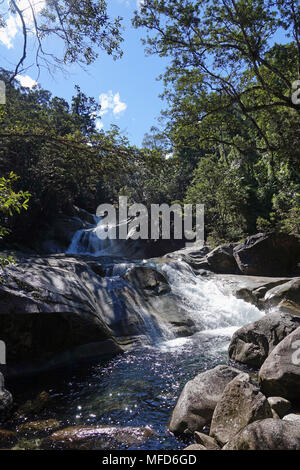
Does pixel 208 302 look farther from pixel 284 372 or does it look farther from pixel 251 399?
pixel 251 399

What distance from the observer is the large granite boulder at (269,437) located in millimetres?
3027

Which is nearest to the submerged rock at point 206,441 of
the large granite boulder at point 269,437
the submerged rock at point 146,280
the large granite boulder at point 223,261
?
the large granite boulder at point 269,437

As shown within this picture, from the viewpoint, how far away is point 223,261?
16594 mm

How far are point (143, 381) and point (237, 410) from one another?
2.78 m

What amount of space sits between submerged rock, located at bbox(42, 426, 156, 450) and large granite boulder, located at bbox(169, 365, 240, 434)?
458 millimetres

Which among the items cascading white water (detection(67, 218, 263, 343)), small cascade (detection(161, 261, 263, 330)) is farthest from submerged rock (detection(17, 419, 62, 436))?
small cascade (detection(161, 261, 263, 330))

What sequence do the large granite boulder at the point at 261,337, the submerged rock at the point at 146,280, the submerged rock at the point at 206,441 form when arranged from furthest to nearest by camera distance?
the submerged rock at the point at 146,280 → the large granite boulder at the point at 261,337 → the submerged rock at the point at 206,441

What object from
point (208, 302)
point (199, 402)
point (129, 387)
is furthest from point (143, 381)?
point (208, 302)

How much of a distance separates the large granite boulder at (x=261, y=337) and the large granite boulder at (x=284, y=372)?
138 centimetres

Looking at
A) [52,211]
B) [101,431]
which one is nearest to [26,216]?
[52,211]

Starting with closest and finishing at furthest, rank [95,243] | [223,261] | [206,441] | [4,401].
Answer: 1. [206,441]
2. [4,401]
3. [223,261]
4. [95,243]

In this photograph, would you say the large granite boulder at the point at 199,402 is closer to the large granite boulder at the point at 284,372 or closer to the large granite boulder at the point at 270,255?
the large granite boulder at the point at 284,372

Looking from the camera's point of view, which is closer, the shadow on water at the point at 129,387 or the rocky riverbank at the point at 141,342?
the rocky riverbank at the point at 141,342
